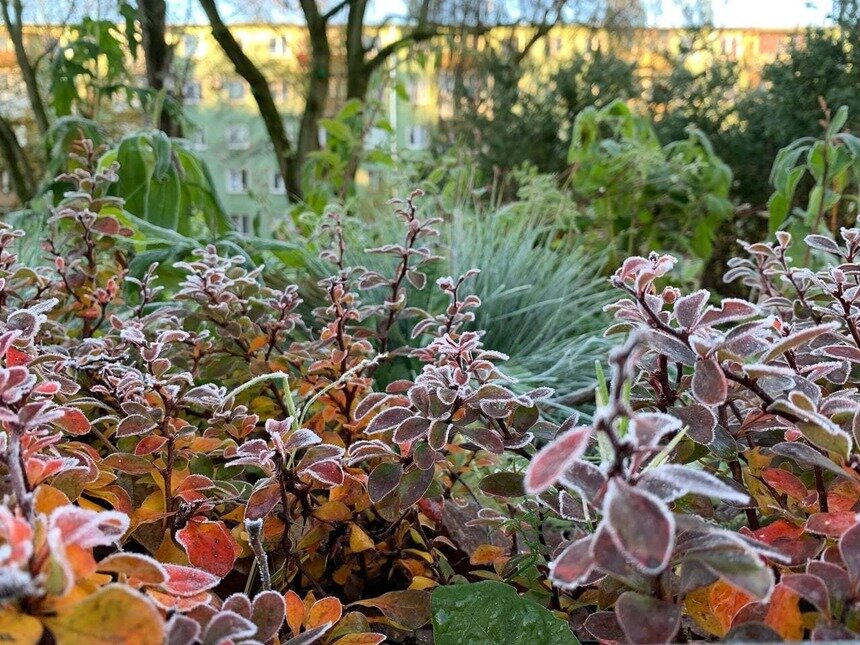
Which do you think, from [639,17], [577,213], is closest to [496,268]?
[577,213]

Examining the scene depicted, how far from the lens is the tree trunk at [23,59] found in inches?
121

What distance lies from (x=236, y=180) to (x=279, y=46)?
7.66 ft

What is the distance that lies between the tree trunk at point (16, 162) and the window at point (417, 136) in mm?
3218

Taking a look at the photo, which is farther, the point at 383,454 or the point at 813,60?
the point at 813,60

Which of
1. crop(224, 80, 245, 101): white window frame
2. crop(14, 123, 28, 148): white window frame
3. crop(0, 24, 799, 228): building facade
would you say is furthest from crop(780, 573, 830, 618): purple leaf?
crop(224, 80, 245, 101): white window frame

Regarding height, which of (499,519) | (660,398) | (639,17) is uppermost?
(639,17)

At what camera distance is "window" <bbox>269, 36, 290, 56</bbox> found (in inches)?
219

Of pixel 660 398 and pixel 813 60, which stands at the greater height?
pixel 813 60

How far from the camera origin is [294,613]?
39cm

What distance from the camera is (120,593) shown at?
23cm

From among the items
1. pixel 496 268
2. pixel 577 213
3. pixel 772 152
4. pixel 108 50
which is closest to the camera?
pixel 496 268

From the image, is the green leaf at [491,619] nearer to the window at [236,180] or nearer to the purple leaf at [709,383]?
the purple leaf at [709,383]

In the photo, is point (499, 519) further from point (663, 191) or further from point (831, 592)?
point (663, 191)

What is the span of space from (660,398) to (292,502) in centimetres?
28
